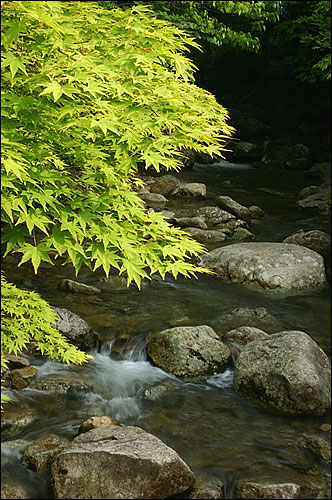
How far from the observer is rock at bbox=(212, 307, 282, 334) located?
7.96 m

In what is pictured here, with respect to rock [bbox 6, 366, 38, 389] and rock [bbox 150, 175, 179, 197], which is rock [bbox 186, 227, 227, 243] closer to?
rock [bbox 150, 175, 179, 197]

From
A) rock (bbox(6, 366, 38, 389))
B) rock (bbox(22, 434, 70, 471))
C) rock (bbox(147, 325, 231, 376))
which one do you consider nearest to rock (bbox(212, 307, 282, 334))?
rock (bbox(147, 325, 231, 376))

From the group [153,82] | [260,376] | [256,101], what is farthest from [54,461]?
[256,101]

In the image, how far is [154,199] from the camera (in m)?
14.9

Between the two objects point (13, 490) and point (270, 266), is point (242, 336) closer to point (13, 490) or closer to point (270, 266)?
point (270, 266)

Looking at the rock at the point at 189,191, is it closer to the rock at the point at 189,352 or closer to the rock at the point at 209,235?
the rock at the point at 209,235

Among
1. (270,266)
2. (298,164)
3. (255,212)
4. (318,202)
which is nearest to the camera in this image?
(270,266)

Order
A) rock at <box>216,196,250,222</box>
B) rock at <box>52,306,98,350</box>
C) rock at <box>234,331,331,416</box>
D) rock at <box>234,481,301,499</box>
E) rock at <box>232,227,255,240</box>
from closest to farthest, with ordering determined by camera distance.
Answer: rock at <box>234,481,301,499</box> < rock at <box>234,331,331,416</box> < rock at <box>52,306,98,350</box> < rock at <box>232,227,255,240</box> < rock at <box>216,196,250,222</box>

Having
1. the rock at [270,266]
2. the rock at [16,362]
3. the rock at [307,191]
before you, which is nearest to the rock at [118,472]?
the rock at [16,362]

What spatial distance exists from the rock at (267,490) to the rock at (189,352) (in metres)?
2.12

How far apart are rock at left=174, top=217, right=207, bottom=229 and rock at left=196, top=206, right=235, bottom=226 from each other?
554 mm

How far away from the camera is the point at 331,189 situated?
16.5 meters

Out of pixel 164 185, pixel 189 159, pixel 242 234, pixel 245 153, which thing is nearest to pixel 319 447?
pixel 242 234

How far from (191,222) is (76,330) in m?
6.27
